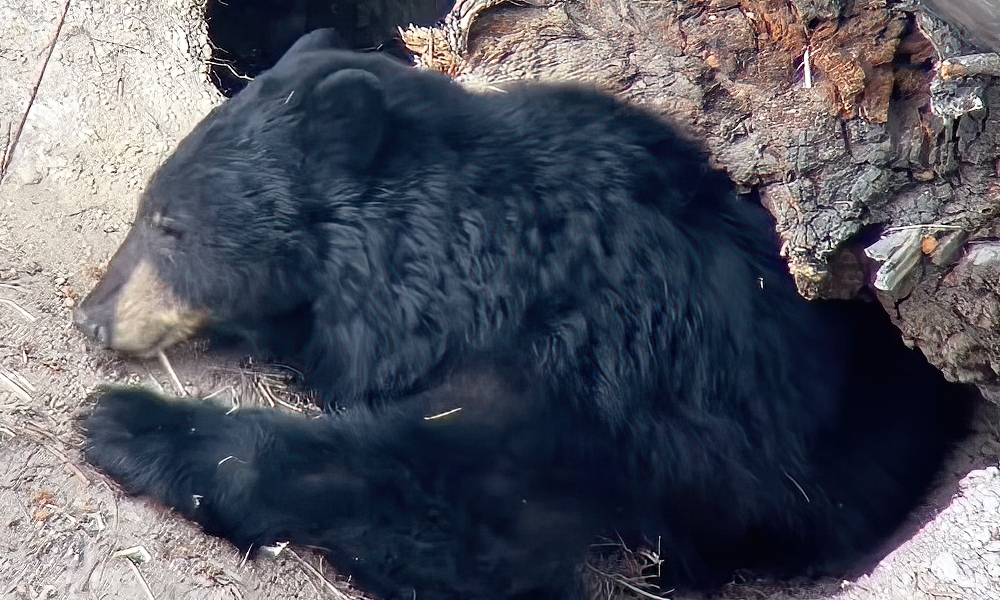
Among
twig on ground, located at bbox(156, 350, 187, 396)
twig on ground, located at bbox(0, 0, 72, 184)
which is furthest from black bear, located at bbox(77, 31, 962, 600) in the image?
twig on ground, located at bbox(0, 0, 72, 184)

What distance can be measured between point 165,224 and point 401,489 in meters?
1.32

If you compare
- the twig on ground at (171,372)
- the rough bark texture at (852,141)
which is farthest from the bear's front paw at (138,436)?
the rough bark texture at (852,141)

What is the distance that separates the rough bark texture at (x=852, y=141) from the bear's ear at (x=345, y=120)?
0.94m

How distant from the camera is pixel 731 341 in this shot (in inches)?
103

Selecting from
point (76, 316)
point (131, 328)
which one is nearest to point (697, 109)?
point (131, 328)

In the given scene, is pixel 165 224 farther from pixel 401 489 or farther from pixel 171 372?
pixel 401 489

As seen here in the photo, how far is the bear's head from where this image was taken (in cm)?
268

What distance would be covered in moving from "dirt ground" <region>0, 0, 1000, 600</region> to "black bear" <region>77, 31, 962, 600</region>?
344 mm

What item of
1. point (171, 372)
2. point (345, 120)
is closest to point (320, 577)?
point (171, 372)

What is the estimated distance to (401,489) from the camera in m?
2.70

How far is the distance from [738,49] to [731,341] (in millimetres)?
1028

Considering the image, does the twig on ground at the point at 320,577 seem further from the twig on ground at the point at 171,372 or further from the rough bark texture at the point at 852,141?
the rough bark texture at the point at 852,141

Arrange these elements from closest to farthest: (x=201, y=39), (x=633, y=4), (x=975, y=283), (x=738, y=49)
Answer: (x=975, y=283)
(x=738, y=49)
(x=633, y=4)
(x=201, y=39)

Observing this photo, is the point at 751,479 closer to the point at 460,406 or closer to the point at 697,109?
the point at 460,406
